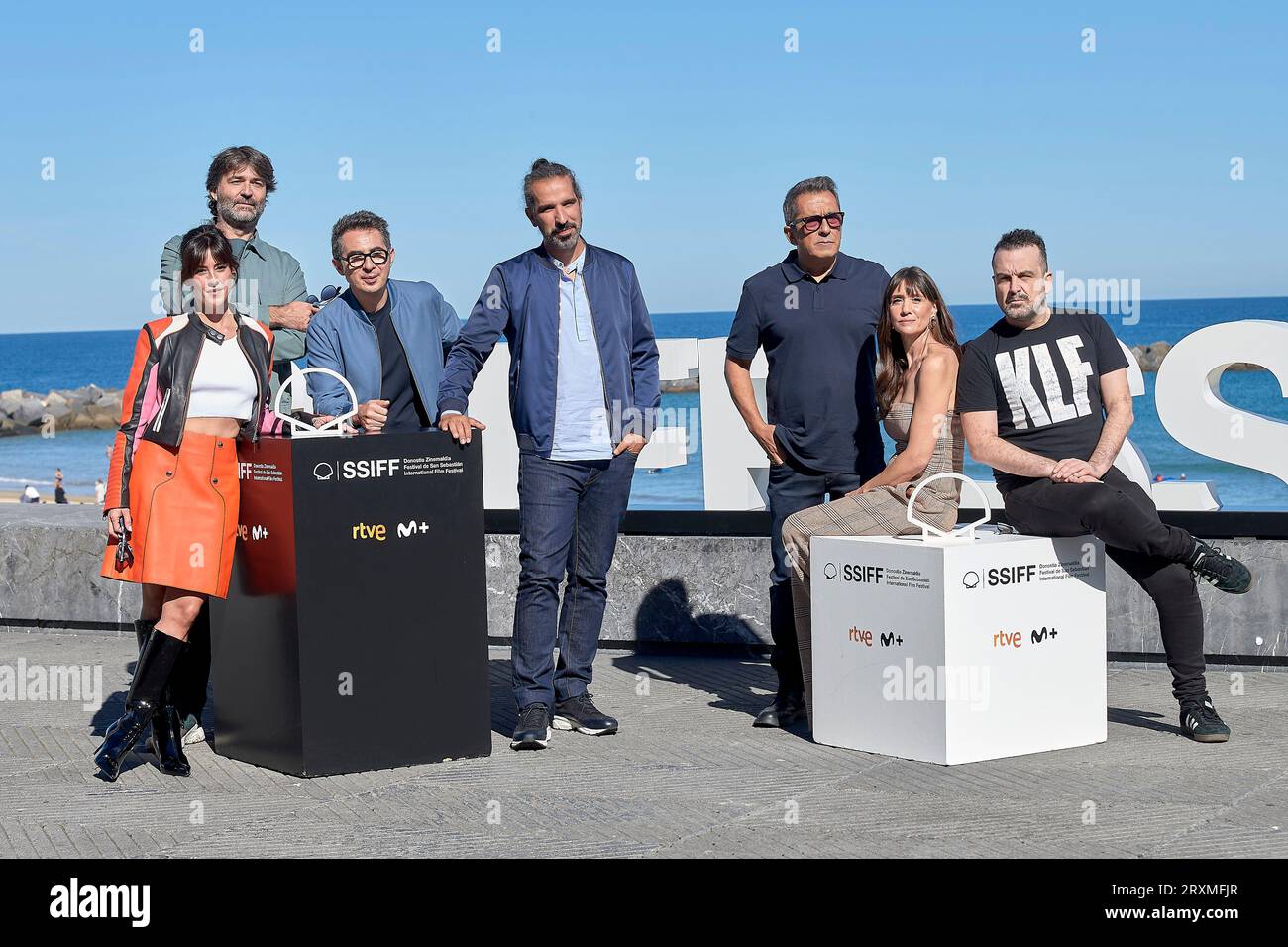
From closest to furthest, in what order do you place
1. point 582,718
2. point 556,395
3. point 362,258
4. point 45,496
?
point 362,258
point 556,395
point 582,718
point 45,496

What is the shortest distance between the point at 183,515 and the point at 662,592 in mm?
3246

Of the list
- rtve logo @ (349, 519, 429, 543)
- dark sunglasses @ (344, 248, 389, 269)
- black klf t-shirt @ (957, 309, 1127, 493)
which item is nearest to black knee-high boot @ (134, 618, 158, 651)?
rtve logo @ (349, 519, 429, 543)

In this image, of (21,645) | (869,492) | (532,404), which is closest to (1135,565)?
(869,492)

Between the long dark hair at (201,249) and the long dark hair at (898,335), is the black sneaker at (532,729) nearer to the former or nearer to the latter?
the long dark hair at (898,335)

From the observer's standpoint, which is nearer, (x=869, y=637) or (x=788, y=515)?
(x=869, y=637)

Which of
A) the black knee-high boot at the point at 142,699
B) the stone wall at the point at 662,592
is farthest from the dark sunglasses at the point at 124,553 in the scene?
the stone wall at the point at 662,592

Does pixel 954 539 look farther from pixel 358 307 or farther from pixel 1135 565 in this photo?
pixel 358 307

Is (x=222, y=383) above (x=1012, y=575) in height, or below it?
above

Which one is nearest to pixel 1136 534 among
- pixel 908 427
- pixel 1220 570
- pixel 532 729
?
pixel 1220 570

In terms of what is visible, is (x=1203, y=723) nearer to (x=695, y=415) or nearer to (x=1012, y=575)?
(x=1012, y=575)

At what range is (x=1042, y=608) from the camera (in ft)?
18.5

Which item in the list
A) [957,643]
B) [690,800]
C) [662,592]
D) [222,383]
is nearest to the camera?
[690,800]

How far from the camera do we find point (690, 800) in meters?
5.08
